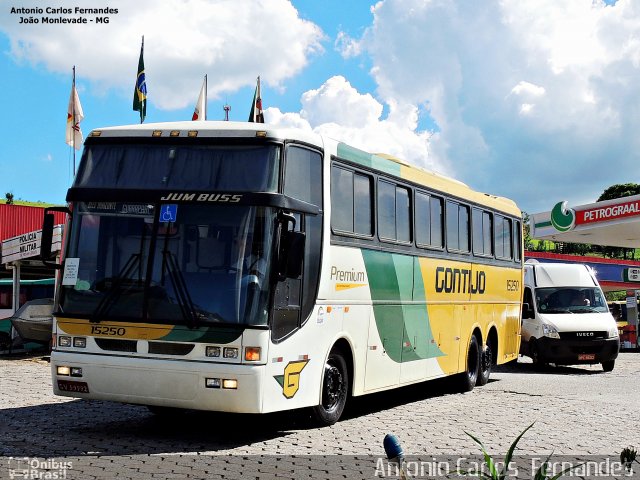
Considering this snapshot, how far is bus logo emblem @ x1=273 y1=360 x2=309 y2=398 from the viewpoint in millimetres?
9609

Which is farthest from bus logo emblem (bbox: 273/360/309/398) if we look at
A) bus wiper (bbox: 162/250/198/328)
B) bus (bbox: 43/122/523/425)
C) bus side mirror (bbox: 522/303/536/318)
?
bus side mirror (bbox: 522/303/536/318)

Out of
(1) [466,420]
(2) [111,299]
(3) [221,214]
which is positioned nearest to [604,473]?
(1) [466,420]

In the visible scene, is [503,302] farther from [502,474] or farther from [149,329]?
[502,474]

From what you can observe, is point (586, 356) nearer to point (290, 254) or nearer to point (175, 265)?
point (290, 254)

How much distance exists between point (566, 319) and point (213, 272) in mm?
15144

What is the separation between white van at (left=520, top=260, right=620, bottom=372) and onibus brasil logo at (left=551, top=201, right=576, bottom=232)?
18896 millimetres

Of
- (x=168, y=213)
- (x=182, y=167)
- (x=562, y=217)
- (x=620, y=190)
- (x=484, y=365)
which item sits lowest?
(x=484, y=365)

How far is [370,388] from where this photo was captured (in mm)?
12023

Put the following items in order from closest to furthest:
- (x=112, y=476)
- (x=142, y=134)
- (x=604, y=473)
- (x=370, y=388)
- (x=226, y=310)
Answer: (x=112, y=476), (x=604, y=473), (x=226, y=310), (x=142, y=134), (x=370, y=388)

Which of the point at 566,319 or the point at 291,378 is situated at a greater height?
the point at 566,319

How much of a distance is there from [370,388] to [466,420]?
1302mm

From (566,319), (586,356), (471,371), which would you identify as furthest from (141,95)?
(471,371)

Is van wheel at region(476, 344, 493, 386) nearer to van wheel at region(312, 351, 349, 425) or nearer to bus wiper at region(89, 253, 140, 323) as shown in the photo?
van wheel at region(312, 351, 349, 425)

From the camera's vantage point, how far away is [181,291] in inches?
367
